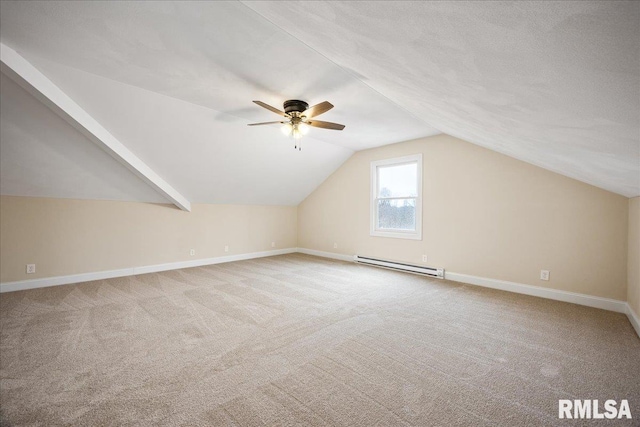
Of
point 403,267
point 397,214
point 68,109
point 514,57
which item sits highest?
point 68,109

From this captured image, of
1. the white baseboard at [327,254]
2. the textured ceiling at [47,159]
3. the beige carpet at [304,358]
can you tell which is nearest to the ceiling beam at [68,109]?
the textured ceiling at [47,159]

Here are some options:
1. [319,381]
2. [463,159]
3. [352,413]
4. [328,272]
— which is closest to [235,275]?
[328,272]

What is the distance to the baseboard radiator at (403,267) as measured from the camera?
15.3ft

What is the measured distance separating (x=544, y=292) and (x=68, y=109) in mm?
6440

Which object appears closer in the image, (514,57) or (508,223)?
(514,57)

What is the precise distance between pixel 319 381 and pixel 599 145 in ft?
7.75

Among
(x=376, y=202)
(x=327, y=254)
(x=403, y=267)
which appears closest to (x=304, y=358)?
(x=403, y=267)

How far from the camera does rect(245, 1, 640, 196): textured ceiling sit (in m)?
0.73

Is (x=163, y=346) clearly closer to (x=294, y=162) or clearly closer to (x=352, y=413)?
(x=352, y=413)

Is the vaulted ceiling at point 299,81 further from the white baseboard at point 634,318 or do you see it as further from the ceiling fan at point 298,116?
the white baseboard at point 634,318

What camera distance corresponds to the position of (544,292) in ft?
12.1

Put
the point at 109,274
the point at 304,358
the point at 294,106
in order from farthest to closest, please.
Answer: the point at 109,274 < the point at 294,106 < the point at 304,358

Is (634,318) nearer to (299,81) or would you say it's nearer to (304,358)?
(304,358)

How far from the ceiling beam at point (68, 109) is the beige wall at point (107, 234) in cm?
88
